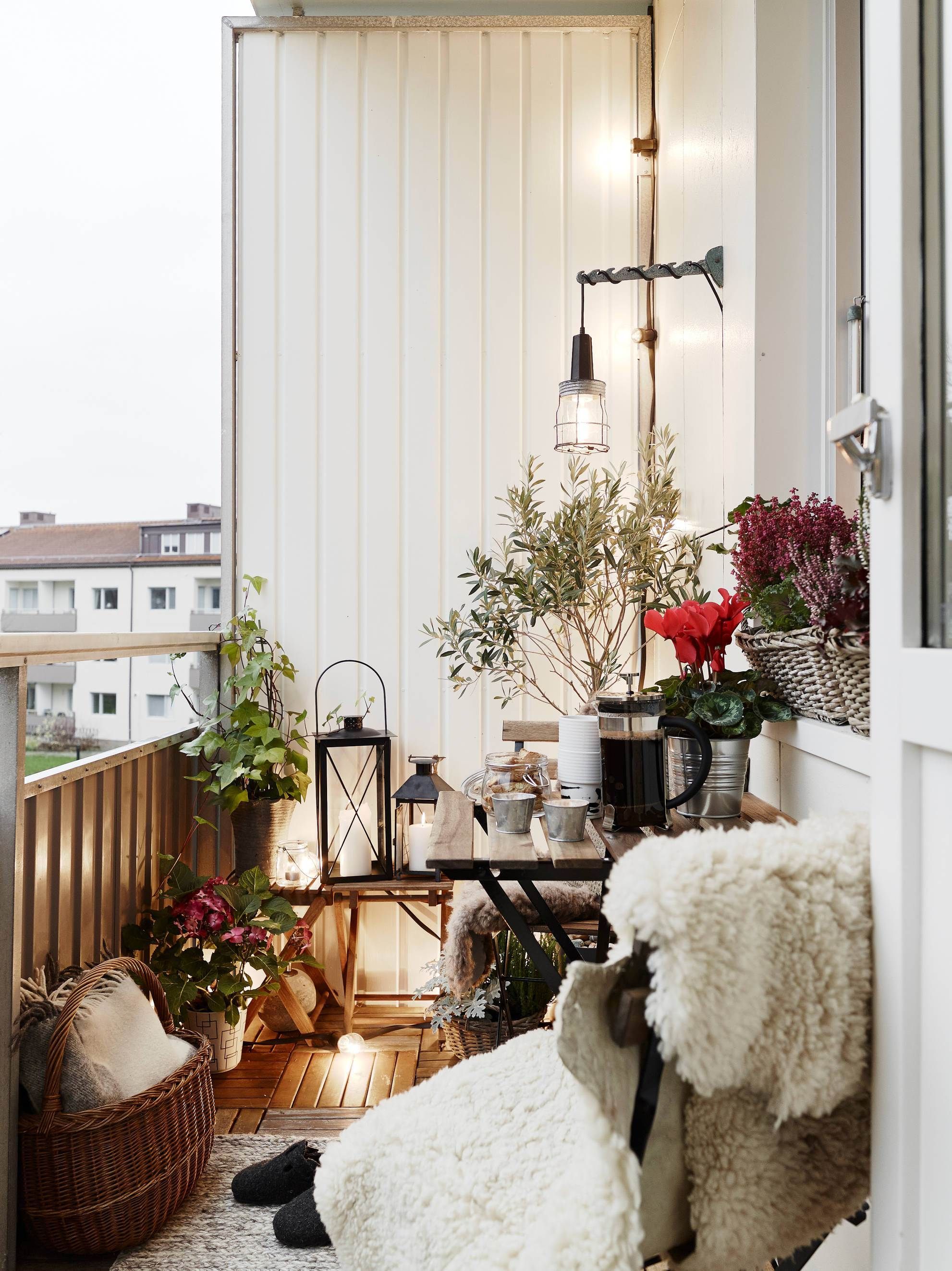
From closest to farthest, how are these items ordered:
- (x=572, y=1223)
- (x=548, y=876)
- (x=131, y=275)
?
(x=572, y=1223)
(x=548, y=876)
(x=131, y=275)

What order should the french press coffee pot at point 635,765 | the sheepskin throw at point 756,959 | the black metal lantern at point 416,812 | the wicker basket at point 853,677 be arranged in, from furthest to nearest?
the black metal lantern at point 416,812 < the french press coffee pot at point 635,765 < the wicker basket at point 853,677 < the sheepskin throw at point 756,959

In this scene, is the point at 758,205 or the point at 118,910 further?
the point at 118,910

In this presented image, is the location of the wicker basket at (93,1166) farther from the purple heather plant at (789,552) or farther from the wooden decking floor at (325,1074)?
the purple heather plant at (789,552)

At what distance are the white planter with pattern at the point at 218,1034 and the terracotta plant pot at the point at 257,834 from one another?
1.36 ft

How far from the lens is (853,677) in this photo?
3.36ft

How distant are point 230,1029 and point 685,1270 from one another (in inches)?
80.4

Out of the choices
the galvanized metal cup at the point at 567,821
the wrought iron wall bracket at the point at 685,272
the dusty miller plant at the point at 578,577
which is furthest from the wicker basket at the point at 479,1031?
the wrought iron wall bracket at the point at 685,272

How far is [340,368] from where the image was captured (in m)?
2.81

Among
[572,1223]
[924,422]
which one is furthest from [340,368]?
[572,1223]

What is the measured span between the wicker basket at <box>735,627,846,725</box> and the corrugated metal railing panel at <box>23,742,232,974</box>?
55.5 inches

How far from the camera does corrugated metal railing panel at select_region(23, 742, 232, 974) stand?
1.78 m

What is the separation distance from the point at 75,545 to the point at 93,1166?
207 centimetres

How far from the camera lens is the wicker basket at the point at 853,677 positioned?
3.13 ft

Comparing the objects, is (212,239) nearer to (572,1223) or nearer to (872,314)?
(872,314)
